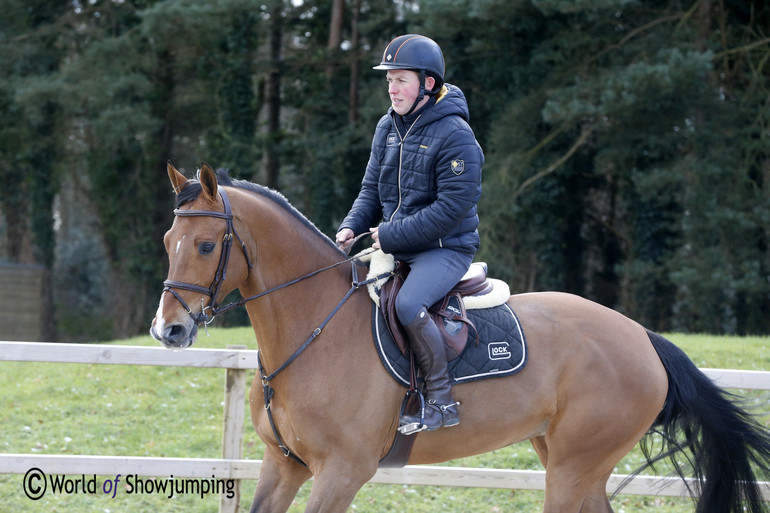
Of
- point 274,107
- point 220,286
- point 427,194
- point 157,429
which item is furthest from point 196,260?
point 274,107

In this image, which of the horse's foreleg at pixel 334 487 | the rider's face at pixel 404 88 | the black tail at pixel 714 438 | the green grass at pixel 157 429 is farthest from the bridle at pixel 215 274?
the black tail at pixel 714 438

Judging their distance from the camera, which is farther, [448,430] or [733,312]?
[733,312]

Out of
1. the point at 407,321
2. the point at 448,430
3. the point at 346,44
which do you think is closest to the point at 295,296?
the point at 407,321

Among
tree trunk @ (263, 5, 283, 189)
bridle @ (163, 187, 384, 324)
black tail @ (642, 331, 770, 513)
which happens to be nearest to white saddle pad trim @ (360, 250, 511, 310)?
bridle @ (163, 187, 384, 324)

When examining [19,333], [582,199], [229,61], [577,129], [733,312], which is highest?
[229,61]

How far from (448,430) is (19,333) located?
22476 millimetres

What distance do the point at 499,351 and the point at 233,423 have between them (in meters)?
2.36

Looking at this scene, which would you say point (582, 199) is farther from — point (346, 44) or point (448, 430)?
point (448, 430)

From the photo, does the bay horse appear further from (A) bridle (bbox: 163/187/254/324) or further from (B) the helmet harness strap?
(B) the helmet harness strap

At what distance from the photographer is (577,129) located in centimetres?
1873

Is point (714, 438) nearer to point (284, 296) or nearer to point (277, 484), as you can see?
point (277, 484)

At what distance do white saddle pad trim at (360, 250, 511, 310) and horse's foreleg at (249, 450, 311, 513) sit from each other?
998 millimetres

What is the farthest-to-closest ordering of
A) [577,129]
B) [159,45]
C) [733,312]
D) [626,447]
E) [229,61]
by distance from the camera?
[229,61] → [159,45] → [577,129] → [733,312] → [626,447]

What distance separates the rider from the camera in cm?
399
